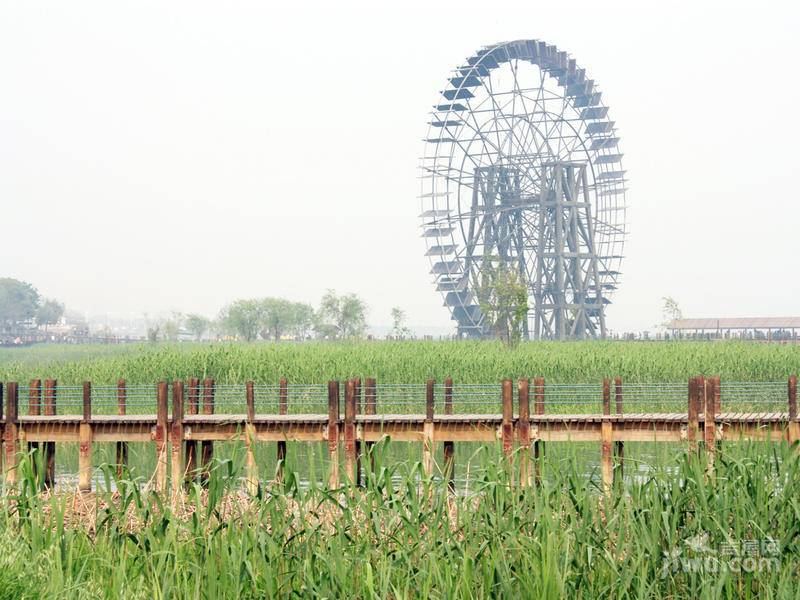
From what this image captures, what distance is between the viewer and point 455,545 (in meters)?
6.99

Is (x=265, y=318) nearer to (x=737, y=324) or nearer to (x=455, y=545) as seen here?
(x=737, y=324)

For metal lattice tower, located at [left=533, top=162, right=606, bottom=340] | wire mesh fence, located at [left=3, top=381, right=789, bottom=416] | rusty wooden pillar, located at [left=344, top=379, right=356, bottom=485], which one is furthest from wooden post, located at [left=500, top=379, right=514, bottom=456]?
metal lattice tower, located at [left=533, top=162, right=606, bottom=340]

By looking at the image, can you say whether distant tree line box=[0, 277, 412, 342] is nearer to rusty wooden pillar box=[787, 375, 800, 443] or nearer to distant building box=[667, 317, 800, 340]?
distant building box=[667, 317, 800, 340]

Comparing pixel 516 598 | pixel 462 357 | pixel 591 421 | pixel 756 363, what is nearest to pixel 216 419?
pixel 591 421

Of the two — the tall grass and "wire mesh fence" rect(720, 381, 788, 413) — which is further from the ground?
the tall grass

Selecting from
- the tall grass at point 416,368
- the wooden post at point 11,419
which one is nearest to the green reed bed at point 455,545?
the wooden post at point 11,419

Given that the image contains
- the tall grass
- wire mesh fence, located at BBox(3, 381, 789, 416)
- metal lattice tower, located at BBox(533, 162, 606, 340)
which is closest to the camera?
wire mesh fence, located at BBox(3, 381, 789, 416)

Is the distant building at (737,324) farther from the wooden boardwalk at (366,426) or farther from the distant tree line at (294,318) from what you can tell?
the wooden boardwalk at (366,426)

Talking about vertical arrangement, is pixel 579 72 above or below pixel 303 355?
above

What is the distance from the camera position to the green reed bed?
6.58 m

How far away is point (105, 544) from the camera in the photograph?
7.60 m

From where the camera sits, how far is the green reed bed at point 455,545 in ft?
21.6

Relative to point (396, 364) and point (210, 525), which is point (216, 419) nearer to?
point (210, 525)

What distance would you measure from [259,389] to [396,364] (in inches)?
196
